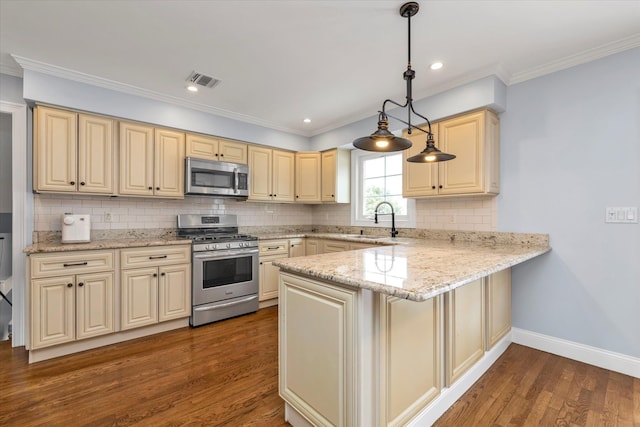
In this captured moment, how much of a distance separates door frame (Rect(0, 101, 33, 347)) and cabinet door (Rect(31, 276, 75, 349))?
0.50 metres

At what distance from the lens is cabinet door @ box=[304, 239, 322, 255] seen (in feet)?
13.4

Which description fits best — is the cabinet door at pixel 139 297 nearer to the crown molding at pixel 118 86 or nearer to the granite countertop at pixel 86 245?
the granite countertop at pixel 86 245

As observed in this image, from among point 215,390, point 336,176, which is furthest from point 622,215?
point 215,390

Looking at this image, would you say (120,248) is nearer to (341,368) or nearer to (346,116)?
(341,368)

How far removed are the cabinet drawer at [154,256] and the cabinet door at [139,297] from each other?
2.7 inches

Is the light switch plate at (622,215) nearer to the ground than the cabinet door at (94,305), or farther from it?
farther from it

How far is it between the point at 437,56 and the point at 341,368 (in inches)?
96.9

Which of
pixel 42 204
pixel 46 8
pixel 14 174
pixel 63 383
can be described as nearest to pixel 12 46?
pixel 46 8

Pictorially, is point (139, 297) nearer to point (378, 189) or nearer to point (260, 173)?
point (260, 173)

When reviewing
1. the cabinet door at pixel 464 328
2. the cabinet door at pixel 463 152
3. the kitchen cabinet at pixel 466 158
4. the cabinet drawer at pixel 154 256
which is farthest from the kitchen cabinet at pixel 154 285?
the cabinet door at pixel 463 152

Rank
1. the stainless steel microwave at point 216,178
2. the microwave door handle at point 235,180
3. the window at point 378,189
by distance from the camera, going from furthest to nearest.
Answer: the window at point 378,189
the microwave door handle at point 235,180
the stainless steel microwave at point 216,178

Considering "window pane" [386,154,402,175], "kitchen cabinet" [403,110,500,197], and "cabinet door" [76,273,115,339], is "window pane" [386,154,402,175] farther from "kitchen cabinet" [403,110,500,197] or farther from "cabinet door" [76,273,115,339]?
"cabinet door" [76,273,115,339]

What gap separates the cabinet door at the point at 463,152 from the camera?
108 inches

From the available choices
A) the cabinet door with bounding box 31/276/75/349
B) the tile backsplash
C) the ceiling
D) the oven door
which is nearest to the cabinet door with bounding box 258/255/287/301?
the oven door
